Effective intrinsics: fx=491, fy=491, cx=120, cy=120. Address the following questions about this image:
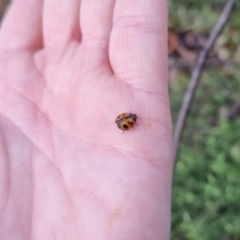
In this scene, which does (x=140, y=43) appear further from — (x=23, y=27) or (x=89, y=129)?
(x=23, y=27)

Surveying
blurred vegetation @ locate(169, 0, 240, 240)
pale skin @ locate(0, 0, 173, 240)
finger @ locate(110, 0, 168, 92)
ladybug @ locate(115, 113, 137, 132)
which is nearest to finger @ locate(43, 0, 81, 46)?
pale skin @ locate(0, 0, 173, 240)

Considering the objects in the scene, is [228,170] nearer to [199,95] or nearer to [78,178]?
[199,95]

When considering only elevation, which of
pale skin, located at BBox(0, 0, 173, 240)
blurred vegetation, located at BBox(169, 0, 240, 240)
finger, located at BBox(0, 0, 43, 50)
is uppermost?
finger, located at BBox(0, 0, 43, 50)

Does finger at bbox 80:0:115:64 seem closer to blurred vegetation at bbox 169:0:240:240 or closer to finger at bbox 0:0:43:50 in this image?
finger at bbox 0:0:43:50

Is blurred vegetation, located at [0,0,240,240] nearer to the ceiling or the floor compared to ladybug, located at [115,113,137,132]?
nearer to the floor

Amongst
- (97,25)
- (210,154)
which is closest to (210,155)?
(210,154)

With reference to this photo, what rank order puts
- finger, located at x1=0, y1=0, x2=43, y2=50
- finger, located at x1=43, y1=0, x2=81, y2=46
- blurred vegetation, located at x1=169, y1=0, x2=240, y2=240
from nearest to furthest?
finger, located at x1=43, y1=0, x2=81, y2=46, finger, located at x1=0, y1=0, x2=43, y2=50, blurred vegetation, located at x1=169, y1=0, x2=240, y2=240

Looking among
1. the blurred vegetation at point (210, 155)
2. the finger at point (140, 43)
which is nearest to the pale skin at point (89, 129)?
the finger at point (140, 43)
